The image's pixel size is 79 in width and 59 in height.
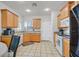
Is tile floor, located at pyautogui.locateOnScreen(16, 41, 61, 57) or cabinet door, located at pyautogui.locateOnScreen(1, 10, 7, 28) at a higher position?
cabinet door, located at pyautogui.locateOnScreen(1, 10, 7, 28)

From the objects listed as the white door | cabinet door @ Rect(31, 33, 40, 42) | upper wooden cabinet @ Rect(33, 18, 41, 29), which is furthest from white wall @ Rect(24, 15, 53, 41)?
cabinet door @ Rect(31, 33, 40, 42)

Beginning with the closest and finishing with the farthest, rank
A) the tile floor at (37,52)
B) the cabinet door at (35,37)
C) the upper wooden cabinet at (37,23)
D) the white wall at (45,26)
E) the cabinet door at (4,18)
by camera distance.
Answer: the tile floor at (37,52) → the cabinet door at (4,18) → the cabinet door at (35,37) → the upper wooden cabinet at (37,23) → the white wall at (45,26)

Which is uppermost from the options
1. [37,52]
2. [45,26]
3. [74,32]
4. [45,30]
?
[45,26]

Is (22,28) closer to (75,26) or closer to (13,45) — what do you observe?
(13,45)

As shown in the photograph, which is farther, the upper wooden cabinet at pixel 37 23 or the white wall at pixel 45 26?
the white wall at pixel 45 26

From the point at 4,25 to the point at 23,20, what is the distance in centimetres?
525

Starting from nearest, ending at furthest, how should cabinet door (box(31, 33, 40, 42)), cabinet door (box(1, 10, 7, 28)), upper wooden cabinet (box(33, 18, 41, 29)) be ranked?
cabinet door (box(1, 10, 7, 28))
cabinet door (box(31, 33, 40, 42))
upper wooden cabinet (box(33, 18, 41, 29))

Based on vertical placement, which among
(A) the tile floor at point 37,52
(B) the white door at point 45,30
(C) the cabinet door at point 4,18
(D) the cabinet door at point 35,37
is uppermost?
(C) the cabinet door at point 4,18

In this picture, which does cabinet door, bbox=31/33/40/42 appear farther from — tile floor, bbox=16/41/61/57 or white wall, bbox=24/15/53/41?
tile floor, bbox=16/41/61/57

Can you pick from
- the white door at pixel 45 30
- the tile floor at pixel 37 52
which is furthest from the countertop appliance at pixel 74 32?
the white door at pixel 45 30

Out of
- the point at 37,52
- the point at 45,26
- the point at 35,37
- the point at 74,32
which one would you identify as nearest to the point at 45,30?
the point at 45,26

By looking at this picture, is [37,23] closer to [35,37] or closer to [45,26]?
[45,26]

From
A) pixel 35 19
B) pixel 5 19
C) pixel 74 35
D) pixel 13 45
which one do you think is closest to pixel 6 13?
pixel 5 19

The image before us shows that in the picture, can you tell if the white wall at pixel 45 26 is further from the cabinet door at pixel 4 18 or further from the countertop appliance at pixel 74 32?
the countertop appliance at pixel 74 32
